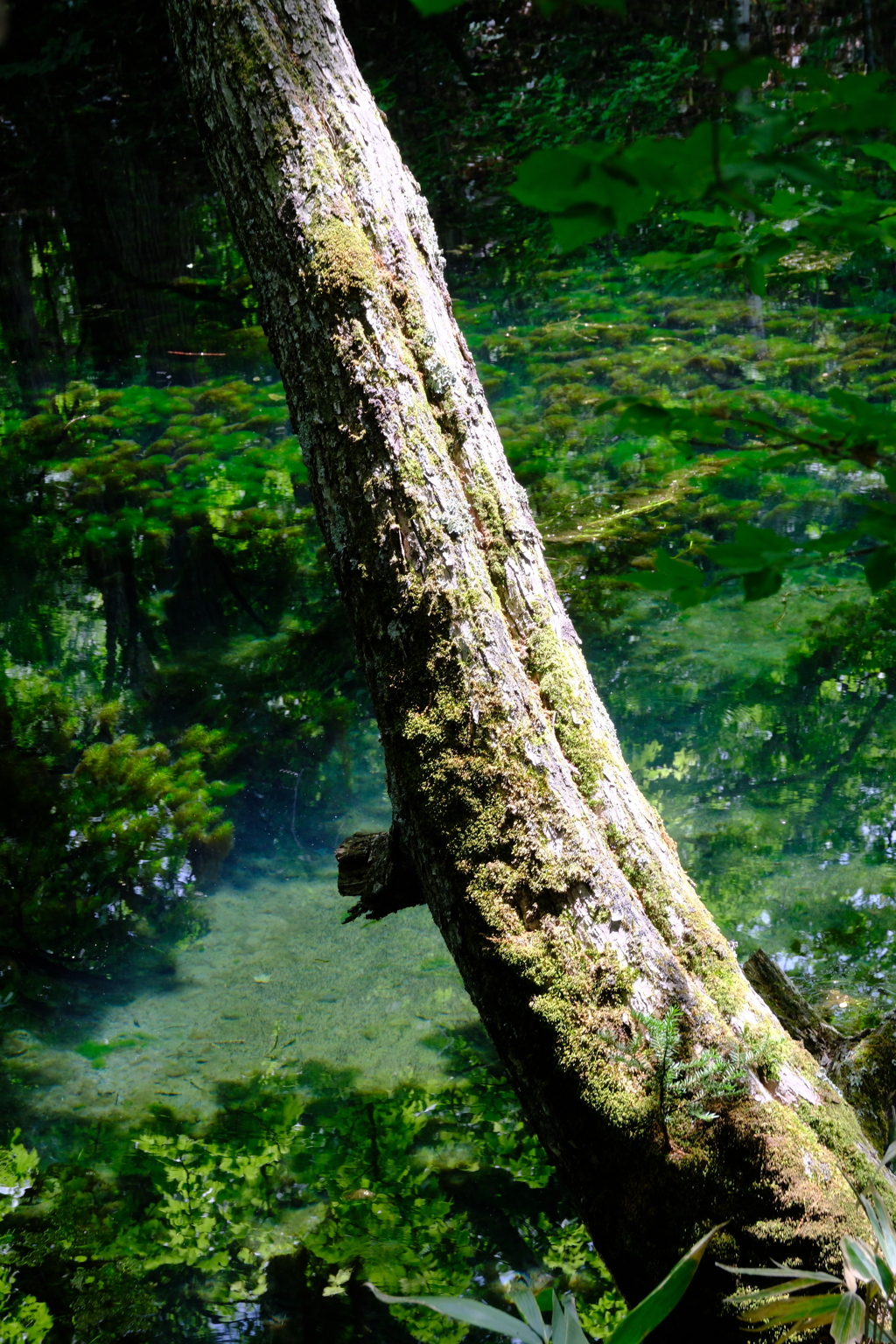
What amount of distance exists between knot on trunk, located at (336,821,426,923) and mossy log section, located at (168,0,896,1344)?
4.9 inches

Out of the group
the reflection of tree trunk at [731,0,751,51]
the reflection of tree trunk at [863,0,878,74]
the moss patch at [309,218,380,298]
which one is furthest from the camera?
the reflection of tree trunk at [863,0,878,74]

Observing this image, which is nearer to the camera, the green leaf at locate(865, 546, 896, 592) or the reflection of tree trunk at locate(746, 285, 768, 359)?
the green leaf at locate(865, 546, 896, 592)

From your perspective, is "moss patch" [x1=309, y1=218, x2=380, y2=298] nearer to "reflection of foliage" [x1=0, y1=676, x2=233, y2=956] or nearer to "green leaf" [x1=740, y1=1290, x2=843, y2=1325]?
"green leaf" [x1=740, y1=1290, x2=843, y2=1325]

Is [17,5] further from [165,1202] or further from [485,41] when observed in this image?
[165,1202]

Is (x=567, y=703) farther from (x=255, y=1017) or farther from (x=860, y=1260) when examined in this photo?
(x=255, y=1017)

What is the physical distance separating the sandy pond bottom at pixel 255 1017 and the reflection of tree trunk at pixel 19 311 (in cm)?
476

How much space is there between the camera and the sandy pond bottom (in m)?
2.36

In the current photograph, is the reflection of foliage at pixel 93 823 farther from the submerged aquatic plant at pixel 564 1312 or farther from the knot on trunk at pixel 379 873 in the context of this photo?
the submerged aquatic plant at pixel 564 1312

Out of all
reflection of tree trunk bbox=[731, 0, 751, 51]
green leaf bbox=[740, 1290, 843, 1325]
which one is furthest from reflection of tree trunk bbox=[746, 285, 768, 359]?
green leaf bbox=[740, 1290, 843, 1325]

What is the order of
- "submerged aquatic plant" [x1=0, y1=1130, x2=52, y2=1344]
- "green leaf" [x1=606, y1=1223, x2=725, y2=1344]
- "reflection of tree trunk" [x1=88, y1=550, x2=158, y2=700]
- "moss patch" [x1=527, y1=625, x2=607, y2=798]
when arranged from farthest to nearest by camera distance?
"reflection of tree trunk" [x1=88, y1=550, x2=158, y2=700] < "submerged aquatic plant" [x1=0, y1=1130, x2=52, y2=1344] < "moss patch" [x1=527, y1=625, x2=607, y2=798] < "green leaf" [x1=606, y1=1223, x2=725, y2=1344]

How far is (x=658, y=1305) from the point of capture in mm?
862

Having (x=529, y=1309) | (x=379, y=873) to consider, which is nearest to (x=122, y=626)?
(x=379, y=873)

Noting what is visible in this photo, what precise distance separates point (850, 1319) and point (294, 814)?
8.68 ft

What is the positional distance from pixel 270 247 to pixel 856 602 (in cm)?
309
